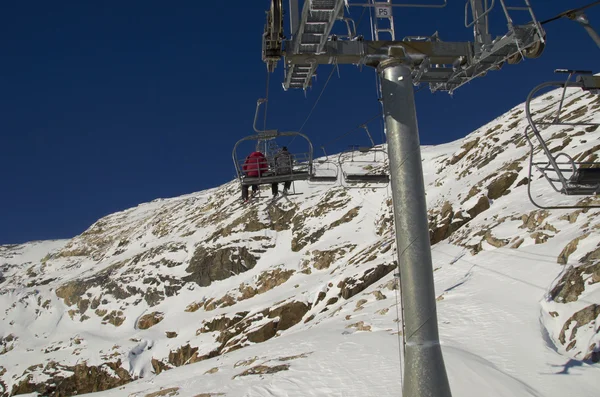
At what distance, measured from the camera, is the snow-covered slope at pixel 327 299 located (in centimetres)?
1312

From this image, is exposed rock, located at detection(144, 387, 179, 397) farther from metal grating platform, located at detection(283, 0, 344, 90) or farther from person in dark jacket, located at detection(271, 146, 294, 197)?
metal grating platform, located at detection(283, 0, 344, 90)

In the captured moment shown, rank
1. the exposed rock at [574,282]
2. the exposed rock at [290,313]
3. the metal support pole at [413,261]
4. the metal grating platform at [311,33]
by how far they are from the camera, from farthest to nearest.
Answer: the exposed rock at [290,313] → the exposed rock at [574,282] → the metal grating platform at [311,33] → the metal support pole at [413,261]

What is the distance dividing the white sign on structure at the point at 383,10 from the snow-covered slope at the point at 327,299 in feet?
23.6

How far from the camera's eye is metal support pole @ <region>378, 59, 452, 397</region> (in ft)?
19.4

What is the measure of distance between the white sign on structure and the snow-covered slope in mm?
7182

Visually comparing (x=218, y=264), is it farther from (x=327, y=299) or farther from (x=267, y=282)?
(x=327, y=299)

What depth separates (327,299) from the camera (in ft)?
114

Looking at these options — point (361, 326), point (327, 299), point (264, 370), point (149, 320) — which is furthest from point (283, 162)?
point (149, 320)

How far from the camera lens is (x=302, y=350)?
708 inches

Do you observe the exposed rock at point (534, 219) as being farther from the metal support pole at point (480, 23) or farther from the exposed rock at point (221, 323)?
the exposed rock at point (221, 323)

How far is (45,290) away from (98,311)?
1313 centimetres

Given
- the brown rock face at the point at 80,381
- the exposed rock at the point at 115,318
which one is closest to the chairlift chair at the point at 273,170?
the brown rock face at the point at 80,381

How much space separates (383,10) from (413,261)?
4135mm

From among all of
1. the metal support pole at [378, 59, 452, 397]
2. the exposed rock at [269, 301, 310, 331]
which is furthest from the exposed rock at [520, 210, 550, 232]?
the metal support pole at [378, 59, 452, 397]
